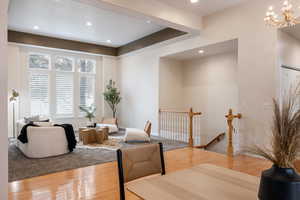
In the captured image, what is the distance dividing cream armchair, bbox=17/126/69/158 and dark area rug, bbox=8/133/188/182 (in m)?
0.16

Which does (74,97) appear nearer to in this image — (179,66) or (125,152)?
(179,66)

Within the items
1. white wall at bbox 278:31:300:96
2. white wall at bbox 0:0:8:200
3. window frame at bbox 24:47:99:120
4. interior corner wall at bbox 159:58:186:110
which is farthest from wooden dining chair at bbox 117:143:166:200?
window frame at bbox 24:47:99:120

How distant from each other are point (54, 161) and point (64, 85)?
4.58 meters

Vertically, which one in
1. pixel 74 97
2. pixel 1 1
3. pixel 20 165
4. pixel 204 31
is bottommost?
pixel 20 165

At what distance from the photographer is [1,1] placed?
6.90 feet

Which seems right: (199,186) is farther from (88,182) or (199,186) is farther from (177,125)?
(177,125)

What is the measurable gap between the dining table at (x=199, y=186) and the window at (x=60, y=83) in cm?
735

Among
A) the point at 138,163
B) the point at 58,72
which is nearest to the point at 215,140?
the point at 138,163

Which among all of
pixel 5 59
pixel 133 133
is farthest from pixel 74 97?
pixel 5 59

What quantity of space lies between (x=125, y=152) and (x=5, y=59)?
5.57 feet

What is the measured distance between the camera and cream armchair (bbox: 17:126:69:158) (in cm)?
428

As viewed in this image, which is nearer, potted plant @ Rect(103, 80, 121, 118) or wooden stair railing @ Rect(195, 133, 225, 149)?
wooden stair railing @ Rect(195, 133, 225, 149)

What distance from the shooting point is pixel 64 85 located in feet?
26.3

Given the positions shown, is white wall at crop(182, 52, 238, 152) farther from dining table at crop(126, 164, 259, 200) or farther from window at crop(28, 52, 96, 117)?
dining table at crop(126, 164, 259, 200)
